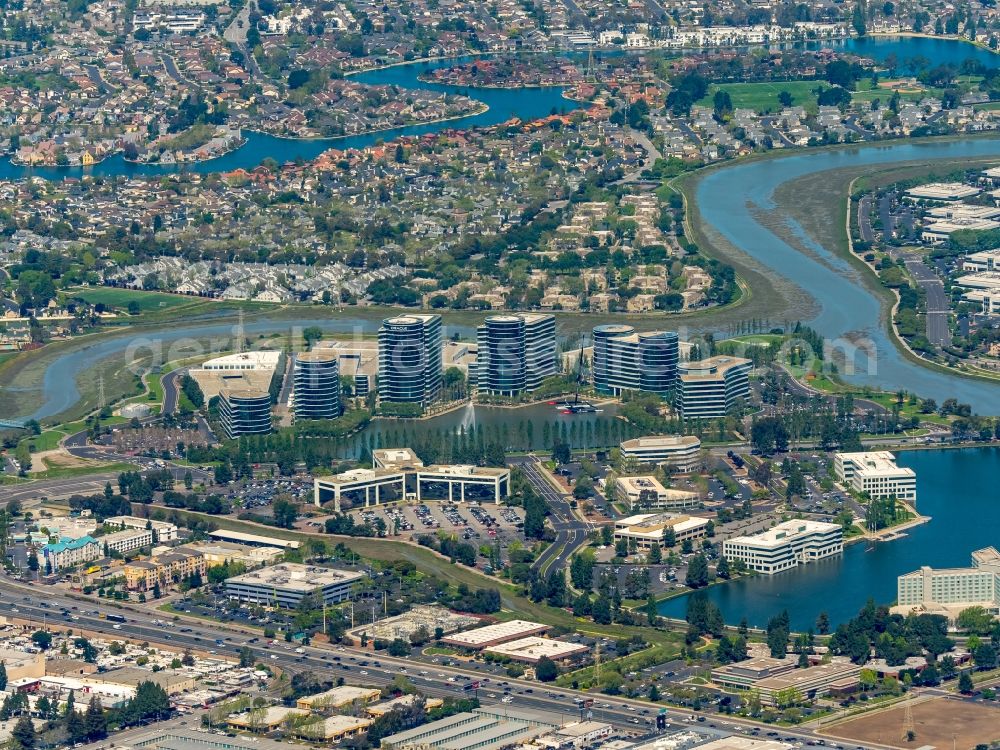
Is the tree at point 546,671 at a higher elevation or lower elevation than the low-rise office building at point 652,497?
higher

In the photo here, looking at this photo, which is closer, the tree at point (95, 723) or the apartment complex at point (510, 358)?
the tree at point (95, 723)

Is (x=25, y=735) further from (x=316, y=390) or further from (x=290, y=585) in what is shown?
(x=316, y=390)

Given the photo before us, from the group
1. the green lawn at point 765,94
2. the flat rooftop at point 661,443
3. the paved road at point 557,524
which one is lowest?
the paved road at point 557,524

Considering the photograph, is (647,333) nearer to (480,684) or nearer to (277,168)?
Result: (480,684)

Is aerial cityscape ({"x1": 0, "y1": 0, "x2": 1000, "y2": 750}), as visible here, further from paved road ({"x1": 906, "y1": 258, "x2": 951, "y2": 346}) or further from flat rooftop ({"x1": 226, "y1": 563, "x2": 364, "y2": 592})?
paved road ({"x1": 906, "y1": 258, "x2": 951, "y2": 346})

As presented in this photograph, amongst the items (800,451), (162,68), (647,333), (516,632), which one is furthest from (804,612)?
(162,68)

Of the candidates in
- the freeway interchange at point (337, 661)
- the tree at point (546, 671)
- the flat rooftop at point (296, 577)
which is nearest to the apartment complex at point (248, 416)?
the flat rooftop at point (296, 577)

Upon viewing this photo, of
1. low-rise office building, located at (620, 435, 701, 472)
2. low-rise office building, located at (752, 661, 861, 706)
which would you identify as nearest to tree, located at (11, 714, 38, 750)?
low-rise office building, located at (752, 661, 861, 706)

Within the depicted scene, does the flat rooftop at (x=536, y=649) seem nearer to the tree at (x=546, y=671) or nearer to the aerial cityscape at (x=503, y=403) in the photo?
the aerial cityscape at (x=503, y=403)
